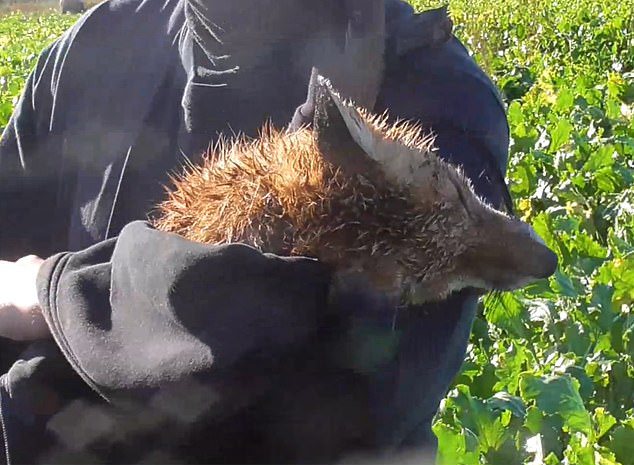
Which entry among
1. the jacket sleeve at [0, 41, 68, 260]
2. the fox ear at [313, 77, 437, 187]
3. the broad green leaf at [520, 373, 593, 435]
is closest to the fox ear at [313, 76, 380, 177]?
the fox ear at [313, 77, 437, 187]

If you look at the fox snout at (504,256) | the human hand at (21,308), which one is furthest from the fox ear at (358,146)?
the human hand at (21,308)

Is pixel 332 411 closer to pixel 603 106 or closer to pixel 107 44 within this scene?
pixel 107 44

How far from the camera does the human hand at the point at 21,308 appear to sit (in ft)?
4.42

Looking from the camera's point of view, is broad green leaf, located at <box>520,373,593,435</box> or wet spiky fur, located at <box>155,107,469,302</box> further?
broad green leaf, located at <box>520,373,593,435</box>

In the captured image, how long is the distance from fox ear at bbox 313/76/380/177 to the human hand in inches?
19.1

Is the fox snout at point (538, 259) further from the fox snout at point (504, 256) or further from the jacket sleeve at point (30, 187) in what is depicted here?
the jacket sleeve at point (30, 187)

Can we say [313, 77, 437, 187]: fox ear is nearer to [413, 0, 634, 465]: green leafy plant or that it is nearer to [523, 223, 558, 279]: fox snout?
[523, 223, 558, 279]: fox snout

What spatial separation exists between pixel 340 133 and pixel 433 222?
197 millimetres

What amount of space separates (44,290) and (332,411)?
0.42 m

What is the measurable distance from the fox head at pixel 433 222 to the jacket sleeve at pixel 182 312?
14 centimetres

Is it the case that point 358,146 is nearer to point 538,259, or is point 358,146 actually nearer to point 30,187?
point 538,259

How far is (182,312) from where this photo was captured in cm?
113

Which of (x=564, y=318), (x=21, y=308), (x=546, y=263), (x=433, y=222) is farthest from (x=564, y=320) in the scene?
(x=21, y=308)

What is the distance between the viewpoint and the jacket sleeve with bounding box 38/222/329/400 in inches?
44.3
